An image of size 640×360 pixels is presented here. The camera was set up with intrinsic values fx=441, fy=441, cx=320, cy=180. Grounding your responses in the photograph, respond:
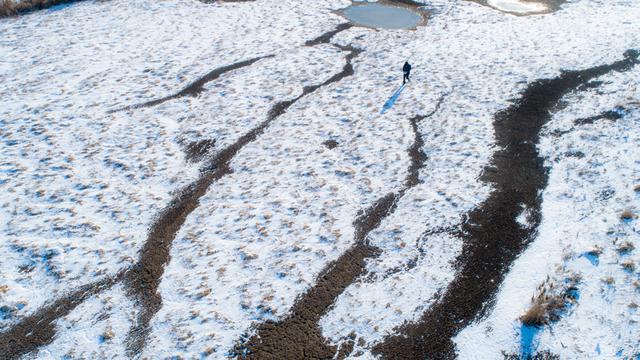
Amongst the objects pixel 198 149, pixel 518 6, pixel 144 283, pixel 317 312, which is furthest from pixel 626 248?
pixel 518 6

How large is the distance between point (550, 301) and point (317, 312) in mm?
5691

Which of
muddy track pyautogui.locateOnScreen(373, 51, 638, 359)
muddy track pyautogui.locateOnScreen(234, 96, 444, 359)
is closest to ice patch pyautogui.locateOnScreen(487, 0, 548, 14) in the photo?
muddy track pyautogui.locateOnScreen(373, 51, 638, 359)

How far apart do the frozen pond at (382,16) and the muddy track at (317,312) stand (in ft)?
58.0

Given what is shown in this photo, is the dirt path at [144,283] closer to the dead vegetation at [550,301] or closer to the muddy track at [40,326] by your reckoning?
the muddy track at [40,326]

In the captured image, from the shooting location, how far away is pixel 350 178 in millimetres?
15406

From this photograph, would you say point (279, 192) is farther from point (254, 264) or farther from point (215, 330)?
point (215, 330)

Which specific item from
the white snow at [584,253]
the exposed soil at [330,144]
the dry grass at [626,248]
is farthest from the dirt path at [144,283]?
the dry grass at [626,248]

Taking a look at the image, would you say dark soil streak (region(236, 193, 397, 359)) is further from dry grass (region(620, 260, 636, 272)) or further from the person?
the person

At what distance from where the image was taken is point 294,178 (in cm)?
1542

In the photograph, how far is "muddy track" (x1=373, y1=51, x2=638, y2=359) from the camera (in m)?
10.3

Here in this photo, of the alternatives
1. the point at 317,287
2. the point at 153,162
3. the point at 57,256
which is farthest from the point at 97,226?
the point at 317,287

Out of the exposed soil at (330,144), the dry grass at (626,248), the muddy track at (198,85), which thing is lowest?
the dry grass at (626,248)

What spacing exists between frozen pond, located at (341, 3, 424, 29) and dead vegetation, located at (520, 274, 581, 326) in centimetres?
2066

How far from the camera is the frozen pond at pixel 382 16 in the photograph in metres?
28.2
